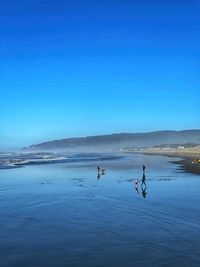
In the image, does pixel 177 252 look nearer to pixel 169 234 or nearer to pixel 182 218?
pixel 169 234

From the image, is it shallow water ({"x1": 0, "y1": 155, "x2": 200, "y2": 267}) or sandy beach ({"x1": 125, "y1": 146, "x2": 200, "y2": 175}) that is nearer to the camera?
shallow water ({"x1": 0, "y1": 155, "x2": 200, "y2": 267})

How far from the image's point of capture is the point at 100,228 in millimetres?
18531

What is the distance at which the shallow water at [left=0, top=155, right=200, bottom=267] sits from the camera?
14.0 m

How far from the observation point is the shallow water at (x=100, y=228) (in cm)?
1398

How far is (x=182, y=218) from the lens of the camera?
20234 mm

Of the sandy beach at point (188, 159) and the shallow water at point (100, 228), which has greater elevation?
the sandy beach at point (188, 159)

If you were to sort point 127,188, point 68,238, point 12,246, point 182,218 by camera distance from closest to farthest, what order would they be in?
point 12,246 < point 68,238 < point 182,218 < point 127,188

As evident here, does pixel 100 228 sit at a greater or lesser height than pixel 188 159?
lesser

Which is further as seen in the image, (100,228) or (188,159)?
(188,159)

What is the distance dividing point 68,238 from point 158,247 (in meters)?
4.05

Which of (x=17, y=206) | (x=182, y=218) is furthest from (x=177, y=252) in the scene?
(x=17, y=206)

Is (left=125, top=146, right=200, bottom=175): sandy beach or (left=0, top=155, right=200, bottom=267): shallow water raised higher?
(left=125, top=146, right=200, bottom=175): sandy beach

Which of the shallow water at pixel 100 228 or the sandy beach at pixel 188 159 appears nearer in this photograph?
the shallow water at pixel 100 228

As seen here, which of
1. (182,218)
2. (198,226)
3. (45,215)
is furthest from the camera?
(45,215)
